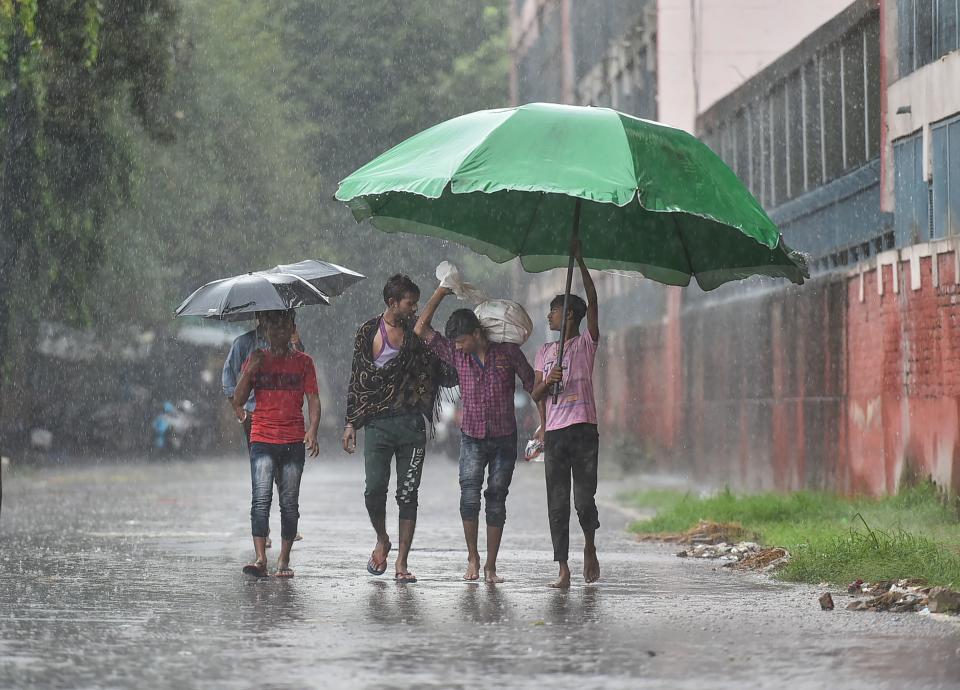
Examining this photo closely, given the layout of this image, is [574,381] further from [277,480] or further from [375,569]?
[277,480]

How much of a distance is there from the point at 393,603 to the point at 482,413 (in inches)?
64.9

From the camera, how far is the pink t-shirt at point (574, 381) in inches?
445

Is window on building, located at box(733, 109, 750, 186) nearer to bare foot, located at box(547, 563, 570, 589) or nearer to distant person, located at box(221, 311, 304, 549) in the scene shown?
distant person, located at box(221, 311, 304, 549)

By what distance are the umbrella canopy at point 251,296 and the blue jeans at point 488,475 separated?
1.59 meters

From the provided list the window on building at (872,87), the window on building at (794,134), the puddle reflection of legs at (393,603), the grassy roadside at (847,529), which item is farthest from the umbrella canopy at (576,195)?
the window on building at (794,134)

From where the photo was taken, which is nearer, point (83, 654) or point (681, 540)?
point (83, 654)

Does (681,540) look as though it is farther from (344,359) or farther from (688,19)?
(344,359)

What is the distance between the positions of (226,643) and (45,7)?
14.4 meters

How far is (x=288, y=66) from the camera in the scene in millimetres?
47719

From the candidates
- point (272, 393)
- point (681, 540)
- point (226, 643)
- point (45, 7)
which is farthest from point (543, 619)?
point (45, 7)

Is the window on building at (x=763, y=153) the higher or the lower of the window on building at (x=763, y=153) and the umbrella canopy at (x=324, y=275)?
the higher

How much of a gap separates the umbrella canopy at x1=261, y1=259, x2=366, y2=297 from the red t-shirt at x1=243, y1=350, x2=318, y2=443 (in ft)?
3.30

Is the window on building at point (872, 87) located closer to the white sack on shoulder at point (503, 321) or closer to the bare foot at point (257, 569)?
the white sack on shoulder at point (503, 321)

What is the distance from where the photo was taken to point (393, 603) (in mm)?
10242
